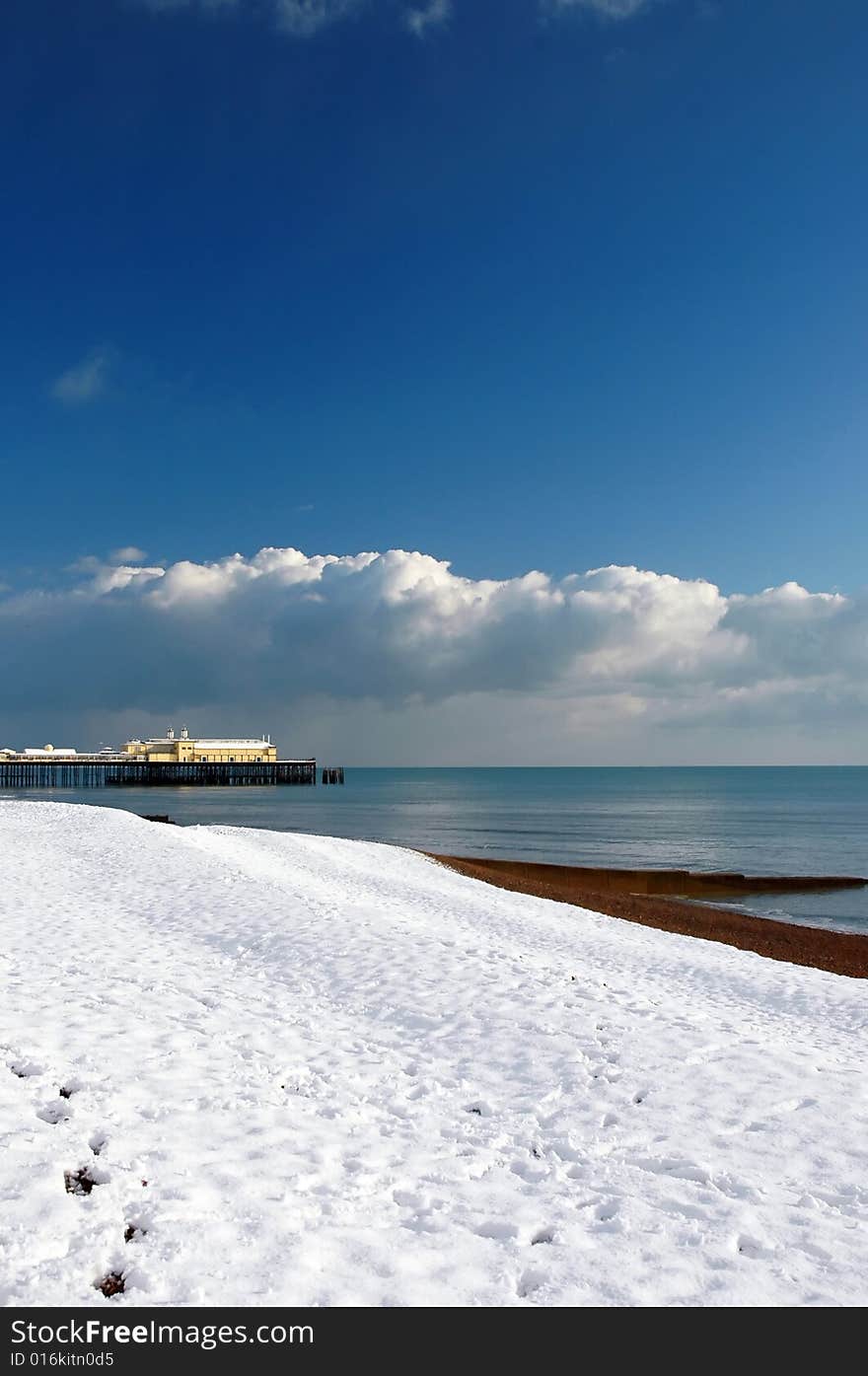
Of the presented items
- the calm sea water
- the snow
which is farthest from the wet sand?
the snow

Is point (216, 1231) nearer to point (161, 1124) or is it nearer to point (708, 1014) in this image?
point (161, 1124)

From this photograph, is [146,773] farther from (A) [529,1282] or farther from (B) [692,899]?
(A) [529,1282]

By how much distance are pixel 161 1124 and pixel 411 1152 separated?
6.32ft

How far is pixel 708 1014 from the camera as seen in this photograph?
1086 centimetres

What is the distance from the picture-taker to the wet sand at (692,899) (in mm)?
22078

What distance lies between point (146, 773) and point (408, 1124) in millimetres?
157488

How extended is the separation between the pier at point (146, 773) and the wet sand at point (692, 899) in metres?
118

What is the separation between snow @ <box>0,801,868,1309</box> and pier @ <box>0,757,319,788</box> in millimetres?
137584

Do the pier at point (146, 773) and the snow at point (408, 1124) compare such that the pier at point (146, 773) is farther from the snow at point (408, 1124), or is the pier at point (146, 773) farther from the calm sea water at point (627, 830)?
the snow at point (408, 1124)

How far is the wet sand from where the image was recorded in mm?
22078

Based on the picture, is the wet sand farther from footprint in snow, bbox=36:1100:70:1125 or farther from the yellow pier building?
the yellow pier building

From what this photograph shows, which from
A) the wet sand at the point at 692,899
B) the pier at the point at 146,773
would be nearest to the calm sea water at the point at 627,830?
the wet sand at the point at 692,899

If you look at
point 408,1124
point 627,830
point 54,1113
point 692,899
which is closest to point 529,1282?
point 408,1124
